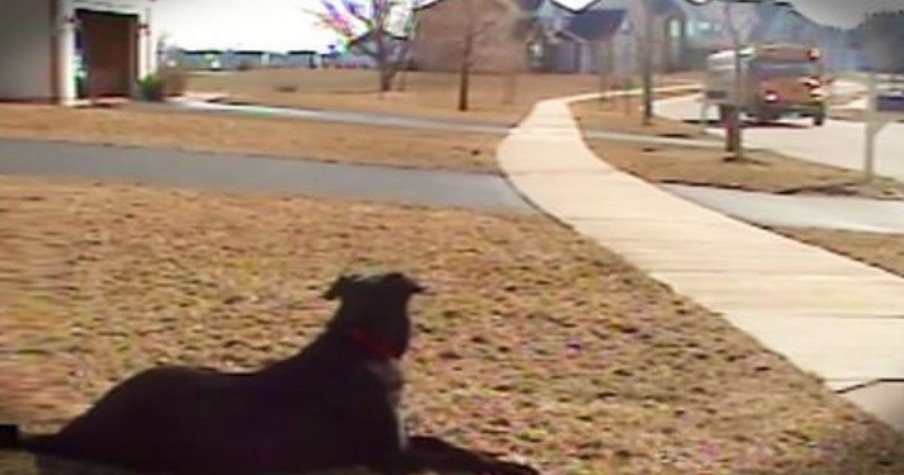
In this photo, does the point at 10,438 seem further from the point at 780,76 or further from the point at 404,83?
the point at 780,76

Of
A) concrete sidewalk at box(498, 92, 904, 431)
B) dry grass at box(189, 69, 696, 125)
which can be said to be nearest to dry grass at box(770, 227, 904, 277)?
concrete sidewalk at box(498, 92, 904, 431)

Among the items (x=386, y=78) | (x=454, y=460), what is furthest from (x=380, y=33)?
(x=454, y=460)

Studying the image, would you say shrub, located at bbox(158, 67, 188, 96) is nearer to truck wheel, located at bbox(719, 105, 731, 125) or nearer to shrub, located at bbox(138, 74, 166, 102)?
shrub, located at bbox(138, 74, 166, 102)

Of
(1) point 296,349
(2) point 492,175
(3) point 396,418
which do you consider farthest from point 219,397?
(2) point 492,175

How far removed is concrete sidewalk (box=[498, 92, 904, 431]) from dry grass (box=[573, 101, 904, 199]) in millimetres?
929

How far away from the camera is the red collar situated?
9.33 feet

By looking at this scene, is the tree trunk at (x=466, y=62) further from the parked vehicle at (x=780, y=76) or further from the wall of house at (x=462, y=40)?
the parked vehicle at (x=780, y=76)

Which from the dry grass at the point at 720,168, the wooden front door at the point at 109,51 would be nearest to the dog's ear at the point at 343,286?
the wooden front door at the point at 109,51

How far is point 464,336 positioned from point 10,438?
5.05 ft

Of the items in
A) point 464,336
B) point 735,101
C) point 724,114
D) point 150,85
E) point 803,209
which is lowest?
point 803,209

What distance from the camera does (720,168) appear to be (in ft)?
38.5

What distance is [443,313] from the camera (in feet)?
14.4

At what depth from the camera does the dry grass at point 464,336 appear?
335 centimetres

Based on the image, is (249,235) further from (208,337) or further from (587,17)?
(587,17)
